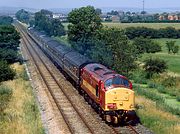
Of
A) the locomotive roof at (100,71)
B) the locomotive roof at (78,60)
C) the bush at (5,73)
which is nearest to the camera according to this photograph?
the locomotive roof at (100,71)

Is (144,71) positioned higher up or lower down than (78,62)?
lower down

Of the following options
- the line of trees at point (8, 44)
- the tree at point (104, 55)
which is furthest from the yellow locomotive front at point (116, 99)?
the line of trees at point (8, 44)

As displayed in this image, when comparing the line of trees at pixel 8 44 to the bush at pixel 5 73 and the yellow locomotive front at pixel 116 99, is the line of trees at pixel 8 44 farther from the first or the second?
the yellow locomotive front at pixel 116 99

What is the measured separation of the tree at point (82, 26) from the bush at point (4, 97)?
28.9m

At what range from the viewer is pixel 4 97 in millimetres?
34969

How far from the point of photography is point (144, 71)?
193 feet

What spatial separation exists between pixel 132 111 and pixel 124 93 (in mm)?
1472

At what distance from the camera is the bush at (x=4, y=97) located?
31.5 m

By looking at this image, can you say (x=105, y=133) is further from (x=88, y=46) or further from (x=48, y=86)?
(x=88, y=46)

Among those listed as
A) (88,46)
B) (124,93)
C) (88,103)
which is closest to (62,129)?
(124,93)

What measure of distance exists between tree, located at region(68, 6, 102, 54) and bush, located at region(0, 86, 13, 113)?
28892mm

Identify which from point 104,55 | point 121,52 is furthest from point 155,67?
point 104,55

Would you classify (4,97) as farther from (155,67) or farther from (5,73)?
(155,67)

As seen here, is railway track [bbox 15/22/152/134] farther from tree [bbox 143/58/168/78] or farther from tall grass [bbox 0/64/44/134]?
tree [bbox 143/58/168/78]
